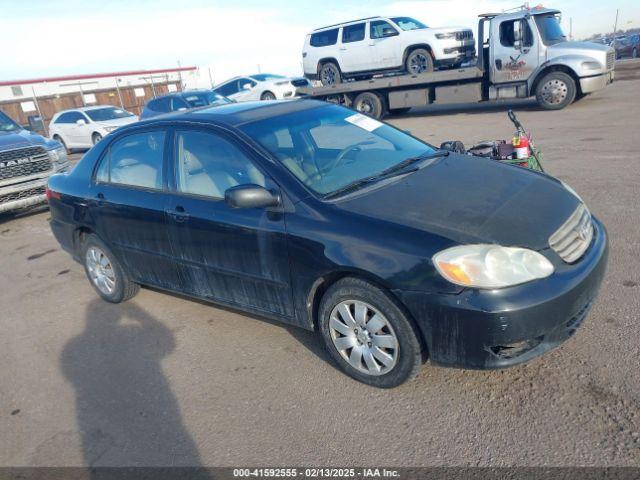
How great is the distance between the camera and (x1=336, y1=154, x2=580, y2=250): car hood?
2676 millimetres

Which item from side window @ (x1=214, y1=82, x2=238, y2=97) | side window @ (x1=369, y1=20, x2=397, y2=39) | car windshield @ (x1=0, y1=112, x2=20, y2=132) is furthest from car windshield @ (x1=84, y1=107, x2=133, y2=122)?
side window @ (x1=369, y1=20, x2=397, y2=39)

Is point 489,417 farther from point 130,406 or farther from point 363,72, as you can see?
point 363,72

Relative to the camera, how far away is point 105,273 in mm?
4652

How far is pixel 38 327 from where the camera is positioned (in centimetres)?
439

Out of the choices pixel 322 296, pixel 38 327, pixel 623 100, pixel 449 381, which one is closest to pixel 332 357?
pixel 322 296

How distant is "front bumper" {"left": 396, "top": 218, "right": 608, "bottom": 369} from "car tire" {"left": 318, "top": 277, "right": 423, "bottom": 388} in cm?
11

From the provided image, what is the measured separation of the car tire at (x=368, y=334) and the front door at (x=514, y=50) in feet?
A: 41.0

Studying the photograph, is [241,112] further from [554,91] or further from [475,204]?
[554,91]

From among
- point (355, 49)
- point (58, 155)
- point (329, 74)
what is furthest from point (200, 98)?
point (58, 155)

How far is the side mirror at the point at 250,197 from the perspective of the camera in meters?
3.01

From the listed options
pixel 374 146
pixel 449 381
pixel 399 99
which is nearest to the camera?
pixel 449 381

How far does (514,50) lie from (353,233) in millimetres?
12551

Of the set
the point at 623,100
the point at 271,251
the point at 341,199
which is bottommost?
the point at 623,100

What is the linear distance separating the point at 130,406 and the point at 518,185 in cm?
287
